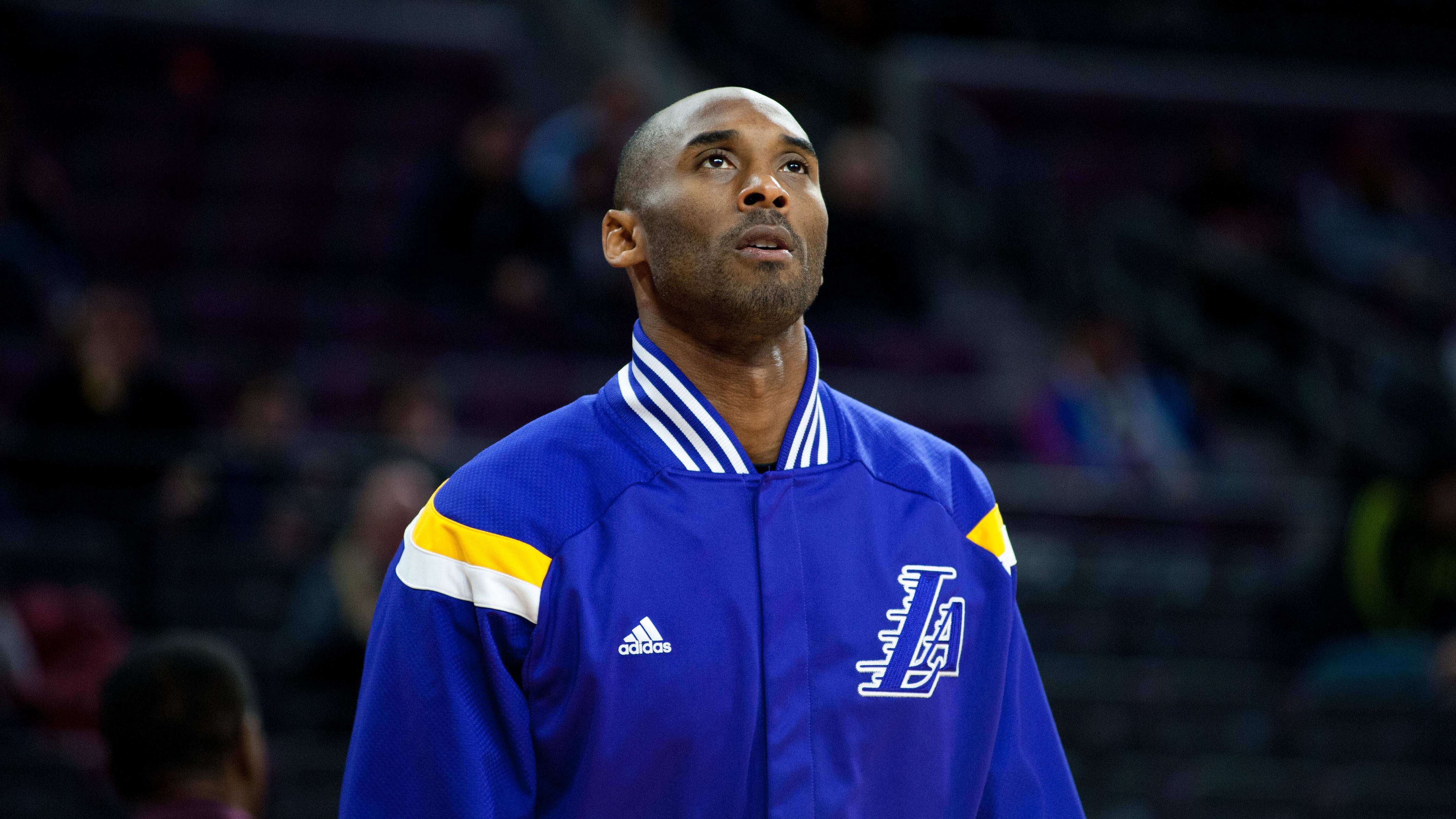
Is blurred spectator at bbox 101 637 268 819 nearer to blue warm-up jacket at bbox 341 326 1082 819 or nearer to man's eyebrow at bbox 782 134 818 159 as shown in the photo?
blue warm-up jacket at bbox 341 326 1082 819

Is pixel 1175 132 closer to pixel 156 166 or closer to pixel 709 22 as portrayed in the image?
pixel 709 22

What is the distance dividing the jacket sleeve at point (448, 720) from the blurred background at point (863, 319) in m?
3.24

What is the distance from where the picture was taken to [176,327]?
8.69 meters

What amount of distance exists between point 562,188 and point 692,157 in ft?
21.7

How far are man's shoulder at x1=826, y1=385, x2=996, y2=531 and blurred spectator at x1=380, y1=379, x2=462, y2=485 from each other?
4.15 metres

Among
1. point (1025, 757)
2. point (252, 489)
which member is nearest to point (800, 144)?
point (1025, 757)

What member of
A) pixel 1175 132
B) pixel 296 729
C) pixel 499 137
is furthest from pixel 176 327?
pixel 1175 132

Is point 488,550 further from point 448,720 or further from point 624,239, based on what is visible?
point 624,239

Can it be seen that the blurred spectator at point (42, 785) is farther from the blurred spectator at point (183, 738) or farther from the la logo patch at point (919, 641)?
the la logo patch at point (919, 641)

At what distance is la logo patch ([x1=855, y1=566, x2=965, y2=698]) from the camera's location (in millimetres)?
2023

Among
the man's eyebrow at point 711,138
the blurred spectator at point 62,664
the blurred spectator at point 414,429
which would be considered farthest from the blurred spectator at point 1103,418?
the man's eyebrow at point 711,138

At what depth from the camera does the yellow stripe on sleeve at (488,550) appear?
6.37ft

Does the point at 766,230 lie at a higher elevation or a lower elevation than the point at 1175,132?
lower

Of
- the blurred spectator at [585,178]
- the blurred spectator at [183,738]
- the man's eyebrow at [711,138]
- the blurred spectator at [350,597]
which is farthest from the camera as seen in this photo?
the blurred spectator at [585,178]
